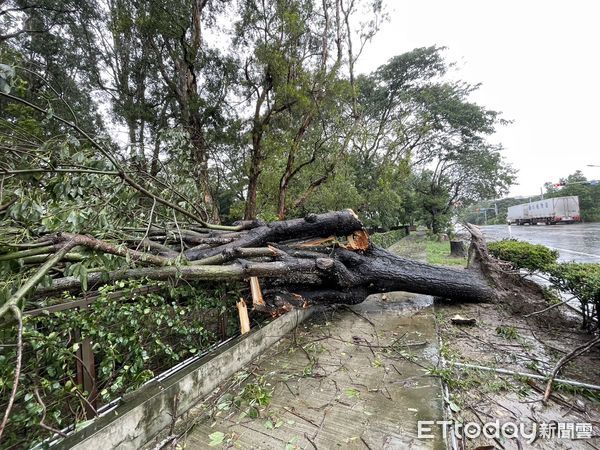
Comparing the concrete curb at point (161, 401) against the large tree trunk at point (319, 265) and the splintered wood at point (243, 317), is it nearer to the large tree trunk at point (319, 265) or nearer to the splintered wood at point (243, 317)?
the splintered wood at point (243, 317)

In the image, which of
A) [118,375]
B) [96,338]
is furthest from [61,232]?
[118,375]

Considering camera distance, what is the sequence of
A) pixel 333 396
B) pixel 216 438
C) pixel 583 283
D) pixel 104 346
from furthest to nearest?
pixel 583 283 < pixel 333 396 < pixel 104 346 < pixel 216 438

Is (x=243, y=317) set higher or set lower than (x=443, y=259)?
higher

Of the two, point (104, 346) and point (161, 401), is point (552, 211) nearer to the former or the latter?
point (161, 401)

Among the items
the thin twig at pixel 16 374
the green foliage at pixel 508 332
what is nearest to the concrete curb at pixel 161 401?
the thin twig at pixel 16 374

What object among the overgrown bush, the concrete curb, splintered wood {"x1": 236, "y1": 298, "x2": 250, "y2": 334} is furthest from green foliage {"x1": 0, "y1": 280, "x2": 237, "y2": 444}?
the overgrown bush

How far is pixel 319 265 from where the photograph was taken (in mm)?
3688

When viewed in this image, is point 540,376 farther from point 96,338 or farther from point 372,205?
point 372,205

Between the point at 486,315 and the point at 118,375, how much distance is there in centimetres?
509

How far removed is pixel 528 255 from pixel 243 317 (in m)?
5.07

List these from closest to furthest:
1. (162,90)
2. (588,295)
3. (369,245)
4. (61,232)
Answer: (61,232)
(588,295)
(369,245)
(162,90)

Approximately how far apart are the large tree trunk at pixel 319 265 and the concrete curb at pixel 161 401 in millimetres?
784

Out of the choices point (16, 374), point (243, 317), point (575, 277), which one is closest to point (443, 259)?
point (575, 277)

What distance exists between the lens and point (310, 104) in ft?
23.5
